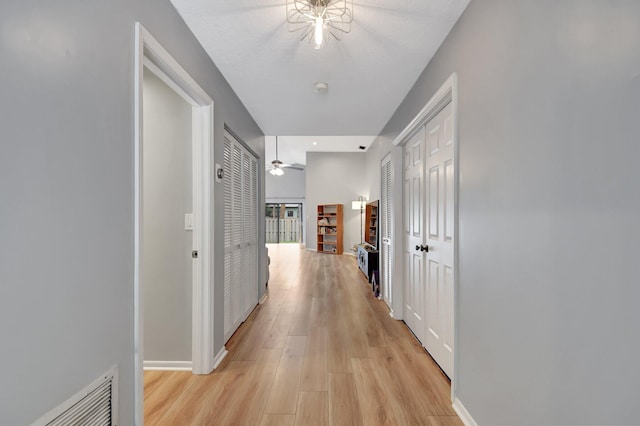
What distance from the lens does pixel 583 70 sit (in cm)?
99

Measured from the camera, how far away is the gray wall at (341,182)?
1002cm

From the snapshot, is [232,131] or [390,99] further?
[390,99]

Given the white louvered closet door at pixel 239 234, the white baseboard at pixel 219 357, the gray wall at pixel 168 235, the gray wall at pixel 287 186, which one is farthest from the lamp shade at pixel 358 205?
the gray wall at pixel 168 235

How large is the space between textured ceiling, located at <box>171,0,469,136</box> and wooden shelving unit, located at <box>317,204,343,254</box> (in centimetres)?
644

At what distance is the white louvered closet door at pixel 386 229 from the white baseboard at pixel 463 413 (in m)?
2.08

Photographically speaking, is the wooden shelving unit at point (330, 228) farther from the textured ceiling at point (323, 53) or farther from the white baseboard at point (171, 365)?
the white baseboard at point (171, 365)

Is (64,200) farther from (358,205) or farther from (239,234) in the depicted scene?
(358,205)

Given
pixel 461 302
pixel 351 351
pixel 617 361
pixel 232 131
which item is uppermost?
pixel 232 131

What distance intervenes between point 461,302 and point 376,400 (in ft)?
2.85

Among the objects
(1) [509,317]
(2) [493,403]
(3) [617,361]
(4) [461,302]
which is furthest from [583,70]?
(2) [493,403]

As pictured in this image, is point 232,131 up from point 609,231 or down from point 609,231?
up

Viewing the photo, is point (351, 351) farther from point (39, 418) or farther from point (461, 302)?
point (39, 418)

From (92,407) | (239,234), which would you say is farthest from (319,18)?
(239,234)

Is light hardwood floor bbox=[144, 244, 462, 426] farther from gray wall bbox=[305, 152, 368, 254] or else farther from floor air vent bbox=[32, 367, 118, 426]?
gray wall bbox=[305, 152, 368, 254]
